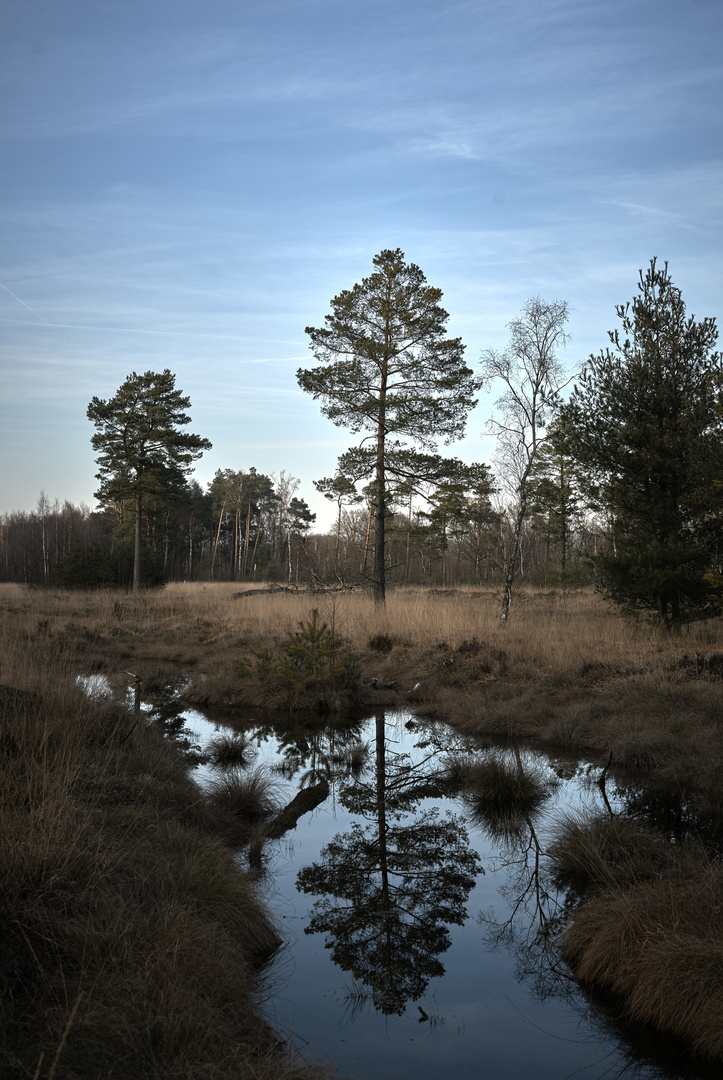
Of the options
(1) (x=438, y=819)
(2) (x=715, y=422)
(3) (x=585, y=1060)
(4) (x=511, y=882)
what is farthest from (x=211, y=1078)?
(2) (x=715, y=422)

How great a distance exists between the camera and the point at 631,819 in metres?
6.40

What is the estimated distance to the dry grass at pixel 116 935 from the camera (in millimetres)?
2943

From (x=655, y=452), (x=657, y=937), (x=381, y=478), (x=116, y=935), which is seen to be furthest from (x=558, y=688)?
(x=381, y=478)

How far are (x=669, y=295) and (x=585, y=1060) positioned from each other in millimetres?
14058

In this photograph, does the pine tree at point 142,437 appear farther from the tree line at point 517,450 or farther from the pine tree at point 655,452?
the pine tree at point 655,452

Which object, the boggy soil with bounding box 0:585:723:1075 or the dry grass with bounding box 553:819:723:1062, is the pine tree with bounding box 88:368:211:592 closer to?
the boggy soil with bounding box 0:585:723:1075

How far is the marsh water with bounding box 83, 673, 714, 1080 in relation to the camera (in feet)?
12.2

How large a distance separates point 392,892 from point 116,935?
2396 mm

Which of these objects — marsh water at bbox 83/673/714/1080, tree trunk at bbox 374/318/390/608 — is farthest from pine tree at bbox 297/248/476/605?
marsh water at bbox 83/673/714/1080

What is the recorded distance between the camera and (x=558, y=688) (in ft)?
39.0

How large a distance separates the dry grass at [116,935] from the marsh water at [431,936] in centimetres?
40

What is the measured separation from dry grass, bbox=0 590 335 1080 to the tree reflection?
22.7 inches

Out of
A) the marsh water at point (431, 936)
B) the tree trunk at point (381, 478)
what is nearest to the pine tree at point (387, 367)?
the tree trunk at point (381, 478)

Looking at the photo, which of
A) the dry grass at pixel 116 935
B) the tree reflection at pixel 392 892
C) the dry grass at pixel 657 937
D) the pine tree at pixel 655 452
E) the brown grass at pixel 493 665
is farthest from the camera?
the pine tree at pixel 655 452
